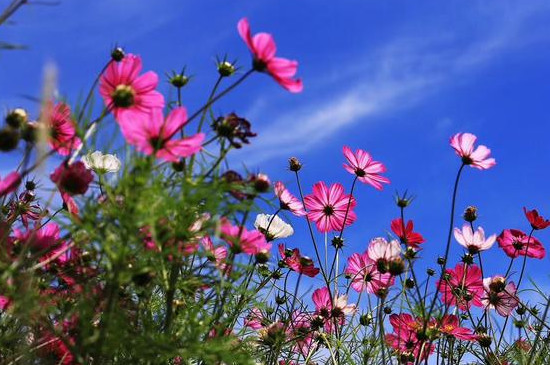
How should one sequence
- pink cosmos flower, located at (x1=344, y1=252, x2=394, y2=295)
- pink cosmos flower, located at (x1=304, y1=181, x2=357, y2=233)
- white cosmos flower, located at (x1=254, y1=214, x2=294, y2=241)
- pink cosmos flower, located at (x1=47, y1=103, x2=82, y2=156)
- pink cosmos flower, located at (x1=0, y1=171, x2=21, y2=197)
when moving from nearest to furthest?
pink cosmos flower, located at (x1=0, y1=171, x2=21, y2=197), pink cosmos flower, located at (x1=47, y1=103, x2=82, y2=156), white cosmos flower, located at (x1=254, y1=214, x2=294, y2=241), pink cosmos flower, located at (x1=344, y1=252, x2=394, y2=295), pink cosmos flower, located at (x1=304, y1=181, x2=357, y2=233)

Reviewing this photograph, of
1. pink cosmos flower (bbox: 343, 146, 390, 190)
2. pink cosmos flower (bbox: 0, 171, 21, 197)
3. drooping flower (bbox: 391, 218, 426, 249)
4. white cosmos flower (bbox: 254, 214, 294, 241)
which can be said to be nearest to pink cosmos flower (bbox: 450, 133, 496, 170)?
drooping flower (bbox: 391, 218, 426, 249)

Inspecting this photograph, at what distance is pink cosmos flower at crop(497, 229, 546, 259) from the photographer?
85.2 inches

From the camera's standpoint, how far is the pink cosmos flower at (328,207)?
2.06 m

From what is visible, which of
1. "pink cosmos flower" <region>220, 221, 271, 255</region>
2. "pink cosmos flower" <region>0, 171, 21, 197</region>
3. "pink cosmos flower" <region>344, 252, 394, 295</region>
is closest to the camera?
"pink cosmos flower" <region>0, 171, 21, 197</region>

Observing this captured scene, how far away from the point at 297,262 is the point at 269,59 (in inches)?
40.6

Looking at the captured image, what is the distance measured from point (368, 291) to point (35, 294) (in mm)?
1142

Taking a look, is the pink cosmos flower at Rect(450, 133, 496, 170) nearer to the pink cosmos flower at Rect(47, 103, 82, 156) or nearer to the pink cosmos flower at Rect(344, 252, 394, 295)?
the pink cosmos flower at Rect(344, 252, 394, 295)

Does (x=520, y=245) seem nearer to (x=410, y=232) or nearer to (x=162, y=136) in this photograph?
(x=410, y=232)

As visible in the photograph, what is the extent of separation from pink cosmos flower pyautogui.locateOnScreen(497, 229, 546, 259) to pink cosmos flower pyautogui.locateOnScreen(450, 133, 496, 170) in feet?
2.04

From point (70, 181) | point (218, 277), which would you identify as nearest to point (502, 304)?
point (218, 277)

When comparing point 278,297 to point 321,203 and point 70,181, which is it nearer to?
point 321,203

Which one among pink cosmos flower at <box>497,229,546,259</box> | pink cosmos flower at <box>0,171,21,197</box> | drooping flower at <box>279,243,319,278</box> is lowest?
pink cosmos flower at <box>0,171,21,197</box>

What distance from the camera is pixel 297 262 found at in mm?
1945

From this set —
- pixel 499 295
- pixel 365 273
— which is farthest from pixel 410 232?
pixel 499 295
